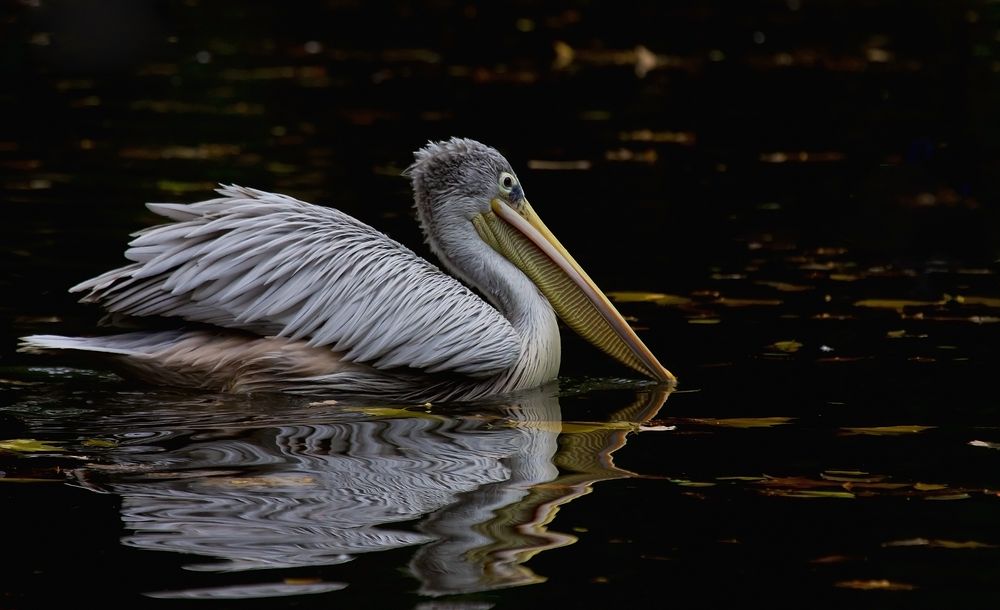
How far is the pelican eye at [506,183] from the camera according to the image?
6.59 meters

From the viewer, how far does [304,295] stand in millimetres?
6094

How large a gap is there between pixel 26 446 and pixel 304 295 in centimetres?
132

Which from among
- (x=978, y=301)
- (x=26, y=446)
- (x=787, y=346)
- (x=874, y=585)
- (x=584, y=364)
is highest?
(x=978, y=301)

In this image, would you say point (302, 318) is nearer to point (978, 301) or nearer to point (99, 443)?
point (99, 443)

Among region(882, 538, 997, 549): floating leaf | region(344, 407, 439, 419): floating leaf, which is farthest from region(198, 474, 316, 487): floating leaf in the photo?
region(882, 538, 997, 549): floating leaf

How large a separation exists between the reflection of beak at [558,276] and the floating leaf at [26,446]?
214 cm

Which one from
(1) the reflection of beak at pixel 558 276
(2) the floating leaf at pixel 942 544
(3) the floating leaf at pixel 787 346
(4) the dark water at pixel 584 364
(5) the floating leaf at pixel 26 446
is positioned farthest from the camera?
(3) the floating leaf at pixel 787 346

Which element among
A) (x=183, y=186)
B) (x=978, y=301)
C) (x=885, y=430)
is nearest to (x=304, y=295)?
(x=885, y=430)

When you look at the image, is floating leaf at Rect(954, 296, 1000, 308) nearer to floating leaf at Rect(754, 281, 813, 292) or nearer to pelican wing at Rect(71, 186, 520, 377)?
floating leaf at Rect(754, 281, 813, 292)

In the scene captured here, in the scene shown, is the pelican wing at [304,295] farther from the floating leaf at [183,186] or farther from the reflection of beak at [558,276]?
the floating leaf at [183,186]

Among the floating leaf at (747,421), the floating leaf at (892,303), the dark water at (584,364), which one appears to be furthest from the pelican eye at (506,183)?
the floating leaf at (892,303)

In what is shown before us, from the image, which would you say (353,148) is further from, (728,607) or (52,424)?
(728,607)

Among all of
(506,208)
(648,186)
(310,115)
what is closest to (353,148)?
(310,115)

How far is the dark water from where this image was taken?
4074mm
